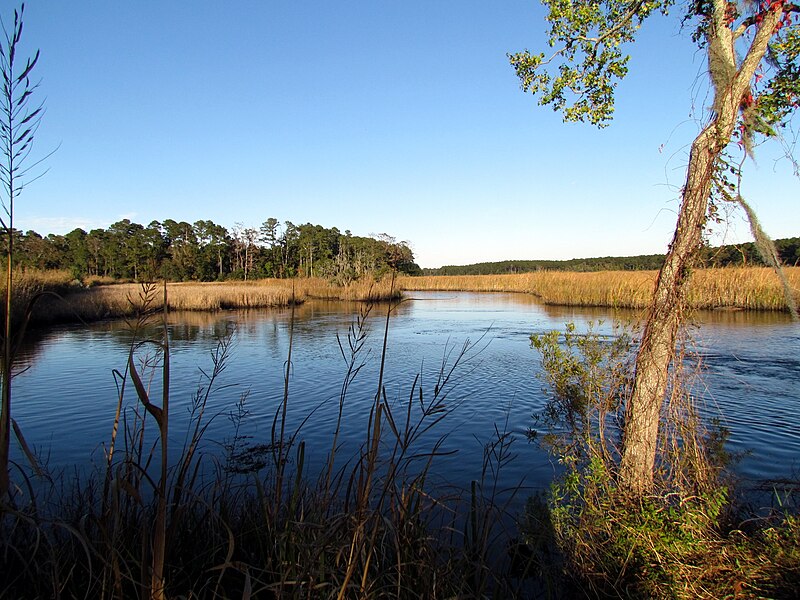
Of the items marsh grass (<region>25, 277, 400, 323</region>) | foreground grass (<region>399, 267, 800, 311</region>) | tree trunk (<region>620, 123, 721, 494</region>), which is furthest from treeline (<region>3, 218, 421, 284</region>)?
tree trunk (<region>620, 123, 721, 494</region>)

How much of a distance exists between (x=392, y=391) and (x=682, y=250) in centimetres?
665

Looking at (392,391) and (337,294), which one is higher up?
(337,294)

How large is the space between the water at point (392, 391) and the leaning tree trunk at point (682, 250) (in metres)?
0.40

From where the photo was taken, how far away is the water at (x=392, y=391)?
6.77 m

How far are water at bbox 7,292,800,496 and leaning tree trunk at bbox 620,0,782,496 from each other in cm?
40

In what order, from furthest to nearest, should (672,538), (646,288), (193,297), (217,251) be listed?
(217,251) → (193,297) → (646,288) → (672,538)

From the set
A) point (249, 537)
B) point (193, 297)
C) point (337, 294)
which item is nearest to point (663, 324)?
point (249, 537)

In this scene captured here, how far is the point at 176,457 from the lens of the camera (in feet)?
22.5

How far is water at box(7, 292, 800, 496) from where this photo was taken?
677 centimetres

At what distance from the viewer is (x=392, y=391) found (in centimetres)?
994

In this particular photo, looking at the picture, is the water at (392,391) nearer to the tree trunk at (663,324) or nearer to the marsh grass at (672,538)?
the tree trunk at (663,324)

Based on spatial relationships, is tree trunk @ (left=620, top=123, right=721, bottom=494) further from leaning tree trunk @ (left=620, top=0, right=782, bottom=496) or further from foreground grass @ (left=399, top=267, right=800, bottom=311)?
foreground grass @ (left=399, top=267, right=800, bottom=311)

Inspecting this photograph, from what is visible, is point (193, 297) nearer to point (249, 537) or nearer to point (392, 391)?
point (392, 391)

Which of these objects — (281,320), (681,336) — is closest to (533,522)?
(681,336)
